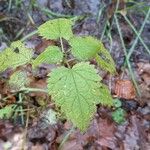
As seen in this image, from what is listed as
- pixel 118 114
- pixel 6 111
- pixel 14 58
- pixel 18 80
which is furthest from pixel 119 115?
pixel 14 58

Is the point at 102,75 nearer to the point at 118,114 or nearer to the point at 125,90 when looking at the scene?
the point at 125,90

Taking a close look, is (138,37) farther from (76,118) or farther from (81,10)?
(76,118)

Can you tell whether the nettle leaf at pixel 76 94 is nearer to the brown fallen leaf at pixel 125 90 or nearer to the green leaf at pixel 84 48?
the green leaf at pixel 84 48

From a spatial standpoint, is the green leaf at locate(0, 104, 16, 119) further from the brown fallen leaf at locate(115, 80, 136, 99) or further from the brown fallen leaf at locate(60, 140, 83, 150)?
the brown fallen leaf at locate(115, 80, 136, 99)

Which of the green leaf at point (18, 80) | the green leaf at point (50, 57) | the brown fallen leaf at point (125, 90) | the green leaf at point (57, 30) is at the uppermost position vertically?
the green leaf at point (57, 30)

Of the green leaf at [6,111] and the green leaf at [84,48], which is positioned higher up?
the green leaf at [84,48]

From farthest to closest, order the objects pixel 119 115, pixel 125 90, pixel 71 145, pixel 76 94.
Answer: pixel 125 90 < pixel 119 115 < pixel 71 145 < pixel 76 94

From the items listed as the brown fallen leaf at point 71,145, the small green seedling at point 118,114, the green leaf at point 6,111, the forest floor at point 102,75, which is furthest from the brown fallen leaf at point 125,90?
the green leaf at point 6,111

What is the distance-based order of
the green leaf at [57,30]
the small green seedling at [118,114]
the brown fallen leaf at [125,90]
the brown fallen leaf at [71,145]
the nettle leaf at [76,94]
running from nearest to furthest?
the nettle leaf at [76,94] → the green leaf at [57,30] → the brown fallen leaf at [71,145] → the small green seedling at [118,114] → the brown fallen leaf at [125,90]
